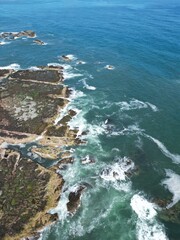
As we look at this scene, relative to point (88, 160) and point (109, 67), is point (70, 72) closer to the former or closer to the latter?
point (109, 67)

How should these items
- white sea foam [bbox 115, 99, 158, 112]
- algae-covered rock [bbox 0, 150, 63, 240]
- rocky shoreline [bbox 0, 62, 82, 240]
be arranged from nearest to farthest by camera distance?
1. algae-covered rock [bbox 0, 150, 63, 240]
2. rocky shoreline [bbox 0, 62, 82, 240]
3. white sea foam [bbox 115, 99, 158, 112]

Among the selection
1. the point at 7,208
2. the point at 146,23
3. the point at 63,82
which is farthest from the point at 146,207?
the point at 146,23

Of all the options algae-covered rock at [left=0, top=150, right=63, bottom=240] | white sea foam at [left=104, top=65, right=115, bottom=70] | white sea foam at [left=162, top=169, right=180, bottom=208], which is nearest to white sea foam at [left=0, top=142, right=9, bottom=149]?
algae-covered rock at [left=0, top=150, right=63, bottom=240]

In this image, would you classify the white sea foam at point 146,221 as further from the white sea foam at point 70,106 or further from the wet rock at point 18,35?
the wet rock at point 18,35

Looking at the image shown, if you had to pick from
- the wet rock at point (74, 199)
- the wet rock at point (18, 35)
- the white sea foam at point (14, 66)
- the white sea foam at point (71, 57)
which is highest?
the wet rock at point (74, 199)

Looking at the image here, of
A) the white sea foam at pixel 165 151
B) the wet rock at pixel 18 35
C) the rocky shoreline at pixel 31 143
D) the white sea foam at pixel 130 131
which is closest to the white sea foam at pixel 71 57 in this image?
the rocky shoreline at pixel 31 143

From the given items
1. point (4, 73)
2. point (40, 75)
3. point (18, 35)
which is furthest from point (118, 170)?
point (18, 35)

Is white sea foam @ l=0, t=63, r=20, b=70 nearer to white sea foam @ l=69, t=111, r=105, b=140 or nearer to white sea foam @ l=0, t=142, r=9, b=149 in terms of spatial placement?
white sea foam @ l=69, t=111, r=105, b=140
